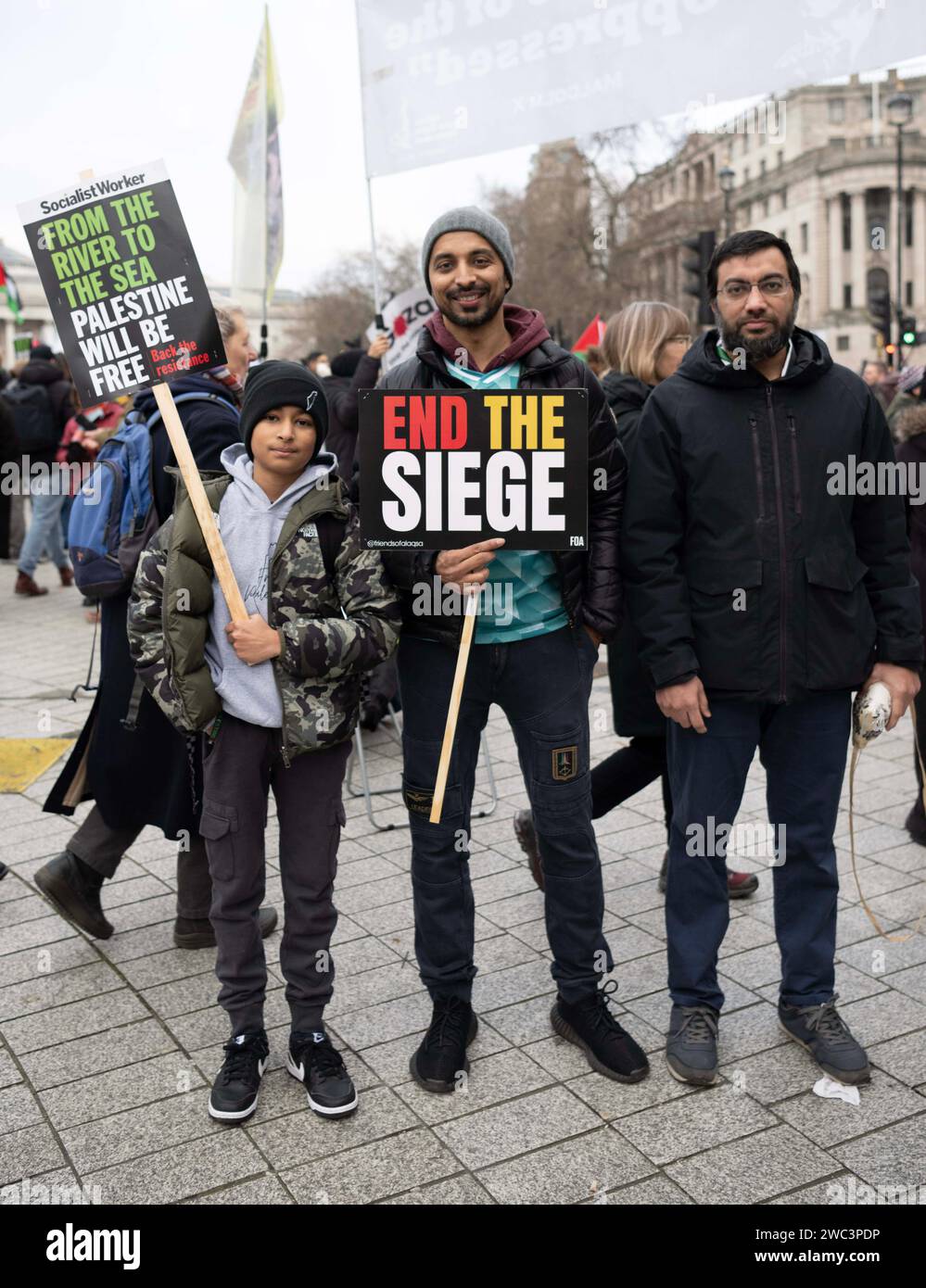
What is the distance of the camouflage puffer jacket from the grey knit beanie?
0.71 meters

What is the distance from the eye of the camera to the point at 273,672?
328 cm

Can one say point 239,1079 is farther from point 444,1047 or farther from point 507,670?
point 507,670

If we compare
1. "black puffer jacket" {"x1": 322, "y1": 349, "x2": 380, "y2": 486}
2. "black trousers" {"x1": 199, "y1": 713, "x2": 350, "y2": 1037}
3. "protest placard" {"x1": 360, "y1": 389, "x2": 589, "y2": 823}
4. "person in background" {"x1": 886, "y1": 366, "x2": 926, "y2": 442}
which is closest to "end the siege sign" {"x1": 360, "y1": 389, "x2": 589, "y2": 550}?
"protest placard" {"x1": 360, "y1": 389, "x2": 589, "y2": 823}

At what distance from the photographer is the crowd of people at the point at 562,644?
3.27m

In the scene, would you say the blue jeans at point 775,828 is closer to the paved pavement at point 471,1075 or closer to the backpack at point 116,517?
the paved pavement at point 471,1075

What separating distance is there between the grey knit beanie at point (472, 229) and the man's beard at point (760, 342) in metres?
0.60

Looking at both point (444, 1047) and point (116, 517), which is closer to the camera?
point (444, 1047)

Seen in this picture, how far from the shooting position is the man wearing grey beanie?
3.36 meters

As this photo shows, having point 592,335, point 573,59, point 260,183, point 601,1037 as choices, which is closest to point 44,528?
point 260,183

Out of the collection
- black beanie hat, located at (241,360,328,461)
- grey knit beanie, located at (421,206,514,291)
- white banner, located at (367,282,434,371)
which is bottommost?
black beanie hat, located at (241,360,328,461)

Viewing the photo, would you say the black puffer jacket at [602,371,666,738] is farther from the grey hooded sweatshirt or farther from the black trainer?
the black trainer

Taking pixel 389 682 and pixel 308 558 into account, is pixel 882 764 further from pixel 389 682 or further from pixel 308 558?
pixel 308 558

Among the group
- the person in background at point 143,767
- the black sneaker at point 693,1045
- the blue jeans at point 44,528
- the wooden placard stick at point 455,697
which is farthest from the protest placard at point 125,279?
the blue jeans at point 44,528

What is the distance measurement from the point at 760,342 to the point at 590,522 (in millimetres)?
640
